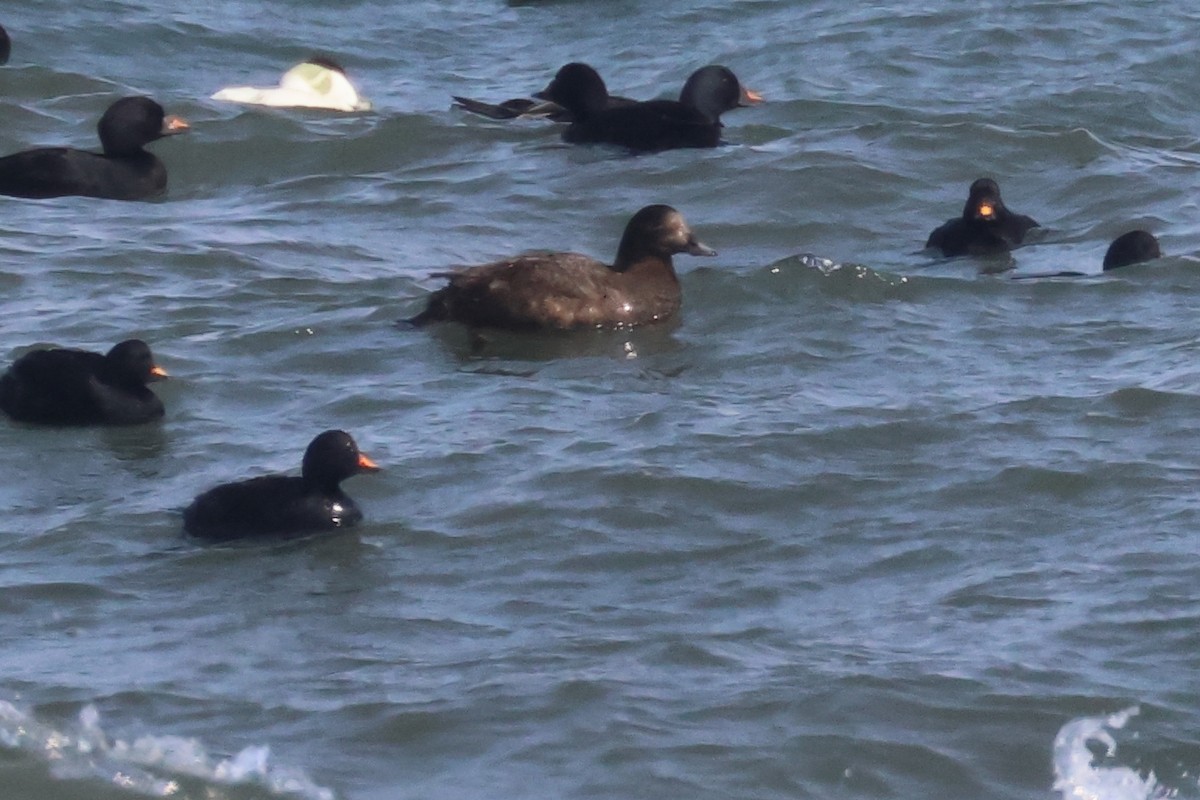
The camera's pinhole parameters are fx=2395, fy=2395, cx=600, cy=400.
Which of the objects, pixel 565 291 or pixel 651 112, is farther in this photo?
pixel 651 112

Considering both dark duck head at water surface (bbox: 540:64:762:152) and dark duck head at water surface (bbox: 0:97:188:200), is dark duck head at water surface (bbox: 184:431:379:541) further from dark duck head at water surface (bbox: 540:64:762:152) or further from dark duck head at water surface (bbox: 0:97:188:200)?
dark duck head at water surface (bbox: 540:64:762:152)

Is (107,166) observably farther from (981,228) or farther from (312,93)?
(981,228)

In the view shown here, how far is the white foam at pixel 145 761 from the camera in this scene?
6.46 meters

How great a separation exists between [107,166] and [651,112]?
355 cm

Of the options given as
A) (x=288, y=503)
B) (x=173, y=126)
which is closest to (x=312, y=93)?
(x=173, y=126)

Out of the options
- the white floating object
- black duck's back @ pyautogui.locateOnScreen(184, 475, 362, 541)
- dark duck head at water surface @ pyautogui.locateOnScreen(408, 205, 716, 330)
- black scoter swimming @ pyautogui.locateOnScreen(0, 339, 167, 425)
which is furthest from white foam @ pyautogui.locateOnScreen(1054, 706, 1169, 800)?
the white floating object

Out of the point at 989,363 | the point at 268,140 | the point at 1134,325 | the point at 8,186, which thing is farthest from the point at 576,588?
the point at 268,140

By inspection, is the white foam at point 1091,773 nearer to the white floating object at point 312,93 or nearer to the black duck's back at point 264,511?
the black duck's back at point 264,511

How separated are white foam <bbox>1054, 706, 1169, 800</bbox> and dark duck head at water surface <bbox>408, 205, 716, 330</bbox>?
4.92 meters

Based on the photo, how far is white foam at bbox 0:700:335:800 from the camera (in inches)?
255

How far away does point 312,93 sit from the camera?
16.4m

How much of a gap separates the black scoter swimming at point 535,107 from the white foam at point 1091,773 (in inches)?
381

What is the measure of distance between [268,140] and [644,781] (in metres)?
9.54

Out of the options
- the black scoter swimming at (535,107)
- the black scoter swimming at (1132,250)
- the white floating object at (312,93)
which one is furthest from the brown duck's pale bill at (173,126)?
the black scoter swimming at (1132,250)
